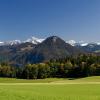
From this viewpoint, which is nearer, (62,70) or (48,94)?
(48,94)

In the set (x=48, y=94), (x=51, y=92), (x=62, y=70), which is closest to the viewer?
(x=48, y=94)

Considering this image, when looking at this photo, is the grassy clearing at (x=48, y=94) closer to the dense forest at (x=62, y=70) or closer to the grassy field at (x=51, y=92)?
the grassy field at (x=51, y=92)

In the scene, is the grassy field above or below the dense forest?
below

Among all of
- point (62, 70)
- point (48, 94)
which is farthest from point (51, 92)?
point (62, 70)

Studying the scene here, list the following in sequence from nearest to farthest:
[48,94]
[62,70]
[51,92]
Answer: [48,94] → [51,92] → [62,70]

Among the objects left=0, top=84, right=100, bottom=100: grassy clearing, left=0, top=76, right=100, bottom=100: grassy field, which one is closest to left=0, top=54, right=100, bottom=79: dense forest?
left=0, top=76, right=100, bottom=100: grassy field

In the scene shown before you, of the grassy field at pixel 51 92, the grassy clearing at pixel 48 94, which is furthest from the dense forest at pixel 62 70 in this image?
the grassy clearing at pixel 48 94

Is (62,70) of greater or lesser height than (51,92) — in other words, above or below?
above

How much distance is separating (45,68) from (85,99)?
491 ft

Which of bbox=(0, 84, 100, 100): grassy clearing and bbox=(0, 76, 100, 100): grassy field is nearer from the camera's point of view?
bbox=(0, 84, 100, 100): grassy clearing

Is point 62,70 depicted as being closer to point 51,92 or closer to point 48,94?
point 51,92

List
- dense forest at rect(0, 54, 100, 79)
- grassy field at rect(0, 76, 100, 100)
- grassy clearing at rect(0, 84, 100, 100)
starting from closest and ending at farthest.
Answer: grassy clearing at rect(0, 84, 100, 100)
grassy field at rect(0, 76, 100, 100)
dense forest at rect(0, 54, 100, 79)

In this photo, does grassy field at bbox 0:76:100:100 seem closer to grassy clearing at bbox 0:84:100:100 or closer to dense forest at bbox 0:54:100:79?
grassy clearing at bbox 0:84:100:100

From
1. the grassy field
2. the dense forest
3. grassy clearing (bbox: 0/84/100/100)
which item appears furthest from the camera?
the dense forest
